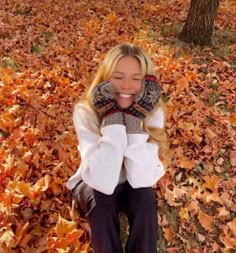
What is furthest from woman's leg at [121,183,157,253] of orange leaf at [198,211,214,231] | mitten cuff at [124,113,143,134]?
orange leaf at [198,211,214,231]

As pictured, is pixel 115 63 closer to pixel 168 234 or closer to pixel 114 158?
pixel 114 158

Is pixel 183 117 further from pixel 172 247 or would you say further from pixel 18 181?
pixel 18 181

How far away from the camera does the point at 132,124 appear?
9.20 feet

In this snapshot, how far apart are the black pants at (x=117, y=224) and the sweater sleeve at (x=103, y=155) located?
4.2 inches

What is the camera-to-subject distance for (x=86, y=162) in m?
2.67

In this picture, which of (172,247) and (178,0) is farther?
(178,0)

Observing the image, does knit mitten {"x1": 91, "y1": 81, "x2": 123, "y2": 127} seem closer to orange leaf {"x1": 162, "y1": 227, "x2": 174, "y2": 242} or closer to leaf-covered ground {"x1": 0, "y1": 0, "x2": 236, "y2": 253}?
leaf-covered ground {"x1": 0, "y1": 0, "x2": 236, "y2": 253}

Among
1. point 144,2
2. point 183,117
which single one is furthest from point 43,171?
point 144,2

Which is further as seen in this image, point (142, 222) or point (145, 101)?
point (145, 101)

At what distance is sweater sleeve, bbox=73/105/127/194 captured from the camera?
8.50 ft

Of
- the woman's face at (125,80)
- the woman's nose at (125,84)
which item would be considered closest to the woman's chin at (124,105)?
the woman's face at (125,80)

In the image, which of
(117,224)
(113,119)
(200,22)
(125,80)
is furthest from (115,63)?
(200,22)

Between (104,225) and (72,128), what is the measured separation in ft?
5.37

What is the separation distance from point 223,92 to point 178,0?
4.65 meters
